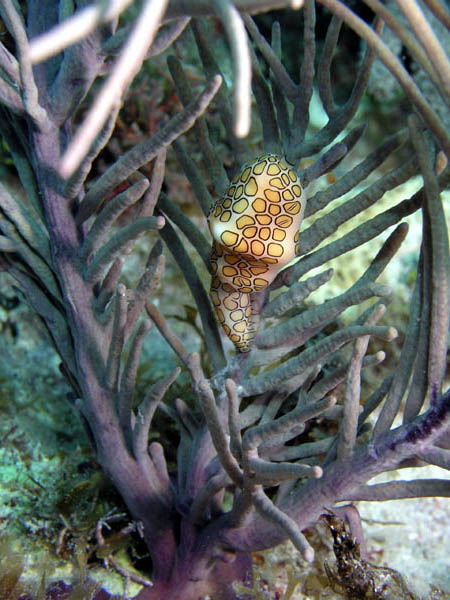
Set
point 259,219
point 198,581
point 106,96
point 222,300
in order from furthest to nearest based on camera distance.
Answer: point 198,581 → point 222,300 → point 259,219 → point 106,96

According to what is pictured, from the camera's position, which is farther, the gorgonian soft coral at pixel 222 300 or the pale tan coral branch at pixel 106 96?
the gorgonian soft coral at pixel 222 300

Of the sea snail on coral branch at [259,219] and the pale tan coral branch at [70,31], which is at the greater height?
the pale tan coral branch at [70,31]

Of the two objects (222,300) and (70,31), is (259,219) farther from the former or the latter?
(70,31)

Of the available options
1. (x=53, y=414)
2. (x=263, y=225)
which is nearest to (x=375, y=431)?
(x=263, y=225)

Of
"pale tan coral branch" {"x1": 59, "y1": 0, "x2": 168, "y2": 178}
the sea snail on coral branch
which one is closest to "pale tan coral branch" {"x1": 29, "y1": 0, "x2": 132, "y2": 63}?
"pale tan coral branch" {"x1": 59, "y1": 0, "x2": 168, "y2": 178}

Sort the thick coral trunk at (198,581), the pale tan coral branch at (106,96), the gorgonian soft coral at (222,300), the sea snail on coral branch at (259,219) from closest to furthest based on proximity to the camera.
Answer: the pale tan coral branch at (106,96), the gorgonian soft coral at (222,300), the sea snail on coral branch at (259,219), the thick coral trunk at (198,581)

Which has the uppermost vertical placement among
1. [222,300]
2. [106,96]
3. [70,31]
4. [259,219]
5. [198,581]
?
[70,31]

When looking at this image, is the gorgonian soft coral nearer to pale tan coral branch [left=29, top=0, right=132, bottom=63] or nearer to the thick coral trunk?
the thick coral trunk

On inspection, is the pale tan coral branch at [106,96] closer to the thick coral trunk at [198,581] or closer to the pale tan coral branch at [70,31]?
the pale tan coral branch at [70,31]

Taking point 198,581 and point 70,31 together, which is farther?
point 198,581

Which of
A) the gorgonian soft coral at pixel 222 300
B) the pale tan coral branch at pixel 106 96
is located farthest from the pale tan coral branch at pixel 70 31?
the gorgonian soft coral at pixel 222 300

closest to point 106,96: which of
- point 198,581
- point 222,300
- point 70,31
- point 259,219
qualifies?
point 70,31
